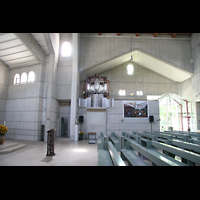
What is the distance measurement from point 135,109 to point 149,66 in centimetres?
518

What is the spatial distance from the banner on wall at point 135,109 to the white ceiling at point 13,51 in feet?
24.7

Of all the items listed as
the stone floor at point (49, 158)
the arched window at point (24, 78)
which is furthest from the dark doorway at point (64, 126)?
the stone floor at point (49, 158)

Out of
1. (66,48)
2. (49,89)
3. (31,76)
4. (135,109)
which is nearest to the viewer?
(49,89)

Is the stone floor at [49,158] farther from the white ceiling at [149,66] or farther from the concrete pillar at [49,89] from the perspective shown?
the white ceiling at [149,66]

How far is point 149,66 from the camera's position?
14164mm

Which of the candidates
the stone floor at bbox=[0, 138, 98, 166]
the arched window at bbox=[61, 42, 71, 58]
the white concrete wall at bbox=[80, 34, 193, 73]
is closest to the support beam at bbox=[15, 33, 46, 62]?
the arched window at bbox=[61, 42, 71, 58]

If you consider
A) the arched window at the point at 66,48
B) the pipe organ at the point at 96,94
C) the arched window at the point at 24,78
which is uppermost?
the arched window at the point at 66,48

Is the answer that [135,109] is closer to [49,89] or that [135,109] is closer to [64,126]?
[64,126]

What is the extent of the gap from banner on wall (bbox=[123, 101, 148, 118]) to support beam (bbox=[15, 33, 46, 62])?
698 cm

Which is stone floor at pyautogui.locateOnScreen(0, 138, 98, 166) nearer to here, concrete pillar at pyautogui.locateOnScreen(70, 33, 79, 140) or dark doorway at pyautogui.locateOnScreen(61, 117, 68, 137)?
concrete pillar at pyautogui.locateOnScreen(70, 33, 79, 140)

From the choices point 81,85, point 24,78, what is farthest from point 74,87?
point 24,78

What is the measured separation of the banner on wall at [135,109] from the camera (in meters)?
11.4
